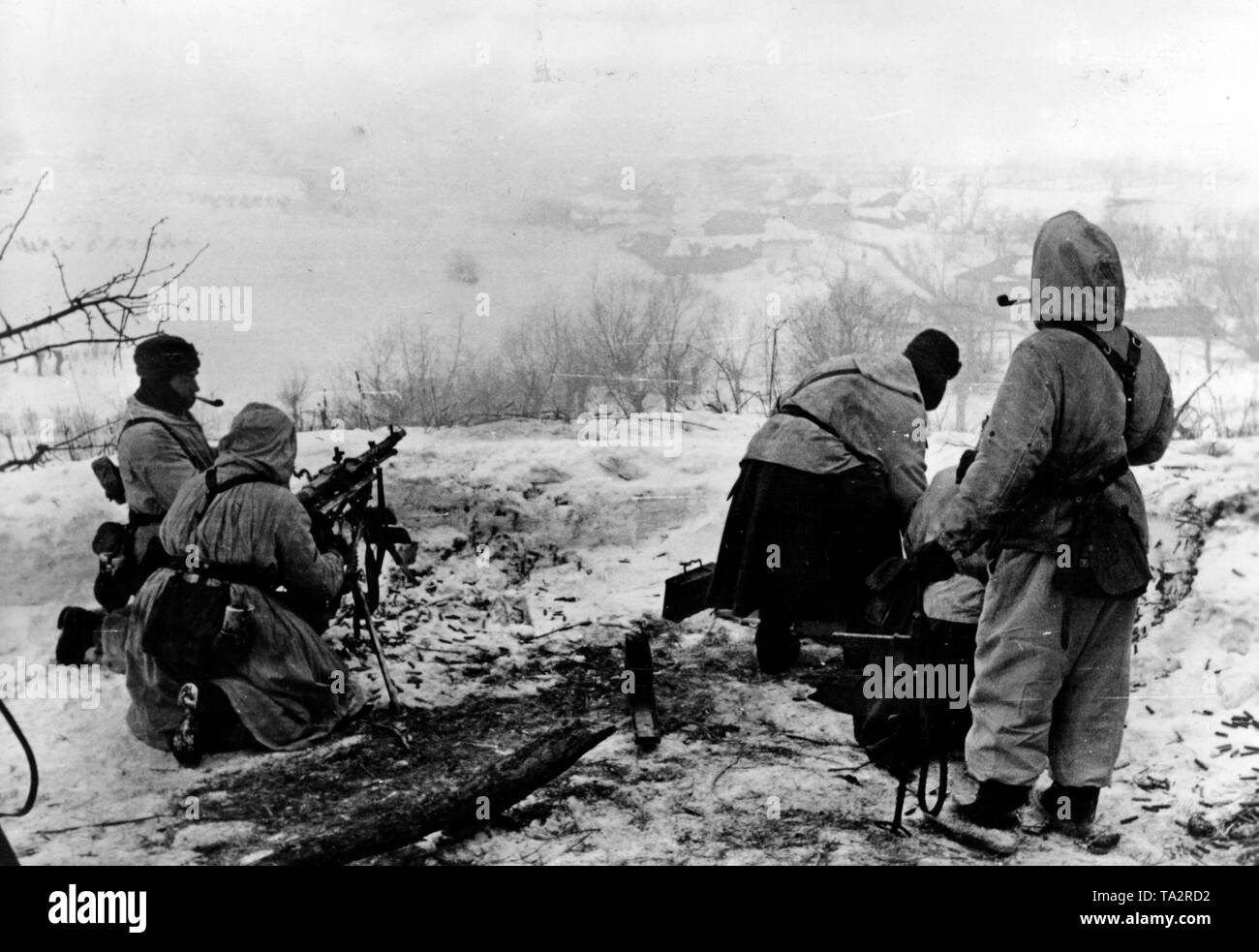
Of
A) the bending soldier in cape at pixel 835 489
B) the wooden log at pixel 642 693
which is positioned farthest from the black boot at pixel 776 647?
the wooden log at pixel 642 693

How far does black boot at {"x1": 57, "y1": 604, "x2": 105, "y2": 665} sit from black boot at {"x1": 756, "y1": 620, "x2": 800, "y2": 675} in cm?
261

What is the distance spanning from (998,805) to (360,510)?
2.61 m

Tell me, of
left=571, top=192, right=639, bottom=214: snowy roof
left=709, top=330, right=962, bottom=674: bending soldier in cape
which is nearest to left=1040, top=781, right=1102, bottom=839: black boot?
left=709, top=330, right=962, bottom=674: bending soldier in cape

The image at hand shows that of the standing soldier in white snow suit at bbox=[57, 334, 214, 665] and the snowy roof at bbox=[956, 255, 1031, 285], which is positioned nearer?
the standing soldier in white snow suit at bbox=[57, 334, 214, 665]

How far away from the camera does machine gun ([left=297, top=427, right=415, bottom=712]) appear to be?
4762 millimetres

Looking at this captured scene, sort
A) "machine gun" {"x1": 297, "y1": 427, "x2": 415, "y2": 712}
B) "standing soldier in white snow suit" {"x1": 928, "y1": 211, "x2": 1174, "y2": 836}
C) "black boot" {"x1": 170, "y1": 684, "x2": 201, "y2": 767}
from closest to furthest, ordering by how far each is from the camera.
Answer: "standing soldier in white snow suit" {"x1": 928, "y1": 211, "x2": 1174, "y2": 836} < "black boot" {"x1": 170, "y1": 684, "x2": 201, "y2": 767} < "machine gun" {"x1": 297, "y1": 427, "x2": 415, "y2": 712}

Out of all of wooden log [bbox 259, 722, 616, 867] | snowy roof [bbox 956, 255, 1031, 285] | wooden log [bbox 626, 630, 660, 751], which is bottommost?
wooden log [bbox 259, 722, 616, 867]

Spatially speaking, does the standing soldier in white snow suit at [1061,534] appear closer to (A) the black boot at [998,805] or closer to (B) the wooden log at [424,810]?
(A) the black boot at [998,805]

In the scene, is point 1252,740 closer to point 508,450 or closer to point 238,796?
point 508,450

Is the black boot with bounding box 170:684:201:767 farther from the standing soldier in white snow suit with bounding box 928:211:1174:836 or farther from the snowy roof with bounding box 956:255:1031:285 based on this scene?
the snowy roof with bounding box 956:255:1031:285

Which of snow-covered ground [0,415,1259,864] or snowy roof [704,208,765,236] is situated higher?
snowy roof [704,208,765,236]

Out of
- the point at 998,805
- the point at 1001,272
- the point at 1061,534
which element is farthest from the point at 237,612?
the point at 1001,272

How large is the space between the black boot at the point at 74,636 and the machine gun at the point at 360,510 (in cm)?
91

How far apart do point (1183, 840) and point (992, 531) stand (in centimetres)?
107
